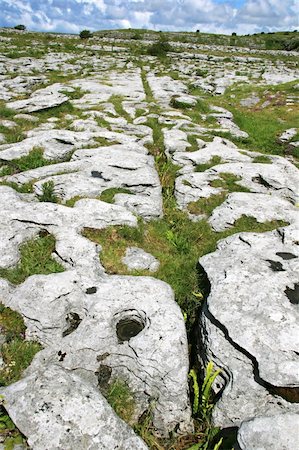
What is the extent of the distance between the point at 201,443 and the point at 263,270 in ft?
14.6

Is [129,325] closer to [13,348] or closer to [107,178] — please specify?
[13,348]

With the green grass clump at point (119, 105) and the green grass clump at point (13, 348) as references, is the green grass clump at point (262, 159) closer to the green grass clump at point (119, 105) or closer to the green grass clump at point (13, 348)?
the green grass clump at point (119, 105)

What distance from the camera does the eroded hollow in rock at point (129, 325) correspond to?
8117 millimetres

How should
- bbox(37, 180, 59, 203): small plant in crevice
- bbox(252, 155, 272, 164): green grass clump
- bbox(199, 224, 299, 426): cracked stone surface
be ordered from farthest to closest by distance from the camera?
1. bbox(252, 155, 272, 164): green grass clump
2. bbox(37, 180, 59, 203): small plant in crevice
3. bbox(199, 224, 299, 426): cracked stone surface

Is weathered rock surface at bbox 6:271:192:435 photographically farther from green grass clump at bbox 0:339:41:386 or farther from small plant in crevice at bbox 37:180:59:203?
small plant in crevice at bbox 37:180:59:203

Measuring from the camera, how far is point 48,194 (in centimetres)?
1320

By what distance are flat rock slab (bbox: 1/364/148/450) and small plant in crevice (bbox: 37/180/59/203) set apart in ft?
25.2

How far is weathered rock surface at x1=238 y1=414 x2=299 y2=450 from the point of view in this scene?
5555 mm

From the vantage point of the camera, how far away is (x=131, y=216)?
12367mm

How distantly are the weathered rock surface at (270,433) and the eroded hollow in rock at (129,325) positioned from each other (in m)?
3.09

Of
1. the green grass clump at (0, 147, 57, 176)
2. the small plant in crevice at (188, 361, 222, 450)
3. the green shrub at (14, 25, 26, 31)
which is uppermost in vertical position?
the green shrub at (14, 25, 26, 31)

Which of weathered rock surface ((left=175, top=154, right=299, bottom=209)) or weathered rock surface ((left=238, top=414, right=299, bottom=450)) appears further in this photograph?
weathered rock surface ((left=175, top=154, right=299, bottom=209))

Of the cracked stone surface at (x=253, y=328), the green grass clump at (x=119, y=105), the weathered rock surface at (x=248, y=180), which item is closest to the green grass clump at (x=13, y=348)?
the cracked stone surface at (x=253, y=328)

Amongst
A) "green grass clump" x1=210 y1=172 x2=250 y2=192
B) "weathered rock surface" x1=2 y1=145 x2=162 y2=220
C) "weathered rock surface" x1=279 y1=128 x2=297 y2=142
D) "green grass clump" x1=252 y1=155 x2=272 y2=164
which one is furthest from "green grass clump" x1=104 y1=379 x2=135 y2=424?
"weathered rock surface" x1=279 y1=128 x2=297 y2=142
